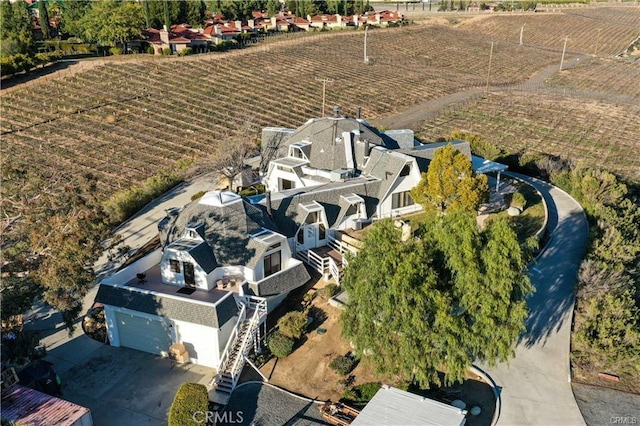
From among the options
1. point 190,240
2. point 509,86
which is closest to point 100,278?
point 190,240

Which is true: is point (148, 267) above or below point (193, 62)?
below

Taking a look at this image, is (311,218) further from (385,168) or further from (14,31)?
(14,31)

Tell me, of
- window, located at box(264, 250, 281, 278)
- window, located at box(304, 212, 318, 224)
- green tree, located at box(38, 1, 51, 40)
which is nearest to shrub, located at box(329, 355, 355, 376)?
window, located at box(264, 250, 281, 278)

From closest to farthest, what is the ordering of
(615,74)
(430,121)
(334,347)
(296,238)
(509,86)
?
1. (334,347)
2. (296,238)
3. (430,121)
4. (509,86)
5. (615,74)

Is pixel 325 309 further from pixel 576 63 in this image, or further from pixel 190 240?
pixel 576 63

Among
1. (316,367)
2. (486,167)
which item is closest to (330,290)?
(316,367)

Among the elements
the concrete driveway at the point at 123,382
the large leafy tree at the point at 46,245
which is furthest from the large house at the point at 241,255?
the large leafy tree at the point at 46,245
